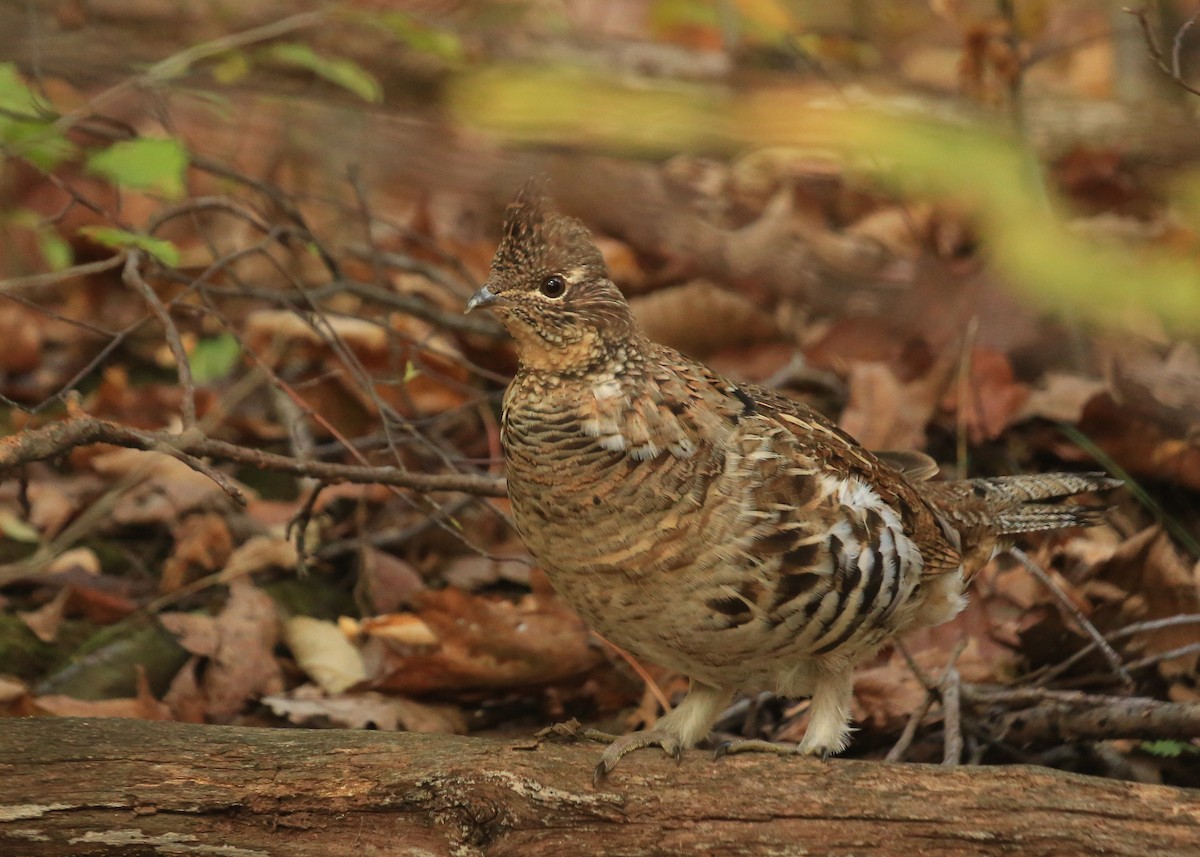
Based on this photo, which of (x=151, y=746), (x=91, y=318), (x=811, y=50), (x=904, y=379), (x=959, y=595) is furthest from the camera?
(x=811, y=50)

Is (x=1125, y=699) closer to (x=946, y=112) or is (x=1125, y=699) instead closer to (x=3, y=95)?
(x=3, y=95)

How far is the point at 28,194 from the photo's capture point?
7094 millimetres

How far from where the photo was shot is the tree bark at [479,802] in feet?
9.04

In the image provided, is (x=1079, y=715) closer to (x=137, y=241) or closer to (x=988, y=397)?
(x=988, y=397)

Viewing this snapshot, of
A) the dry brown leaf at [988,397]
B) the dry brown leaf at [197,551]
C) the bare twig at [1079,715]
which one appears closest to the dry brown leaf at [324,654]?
the dry brown leaf at [197,551]

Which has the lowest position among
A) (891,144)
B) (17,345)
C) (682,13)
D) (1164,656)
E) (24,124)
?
(1164,656)

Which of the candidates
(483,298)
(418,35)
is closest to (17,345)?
(418,35)

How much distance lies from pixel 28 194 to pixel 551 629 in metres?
4.56

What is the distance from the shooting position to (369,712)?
13.1 feet

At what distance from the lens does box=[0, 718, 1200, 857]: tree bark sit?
9.04 ft

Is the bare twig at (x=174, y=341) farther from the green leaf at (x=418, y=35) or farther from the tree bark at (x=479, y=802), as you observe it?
the green leaf at (x=418, y=35)

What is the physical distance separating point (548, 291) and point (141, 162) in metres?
1.40

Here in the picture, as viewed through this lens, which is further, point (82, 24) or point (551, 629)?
point (82, 24)

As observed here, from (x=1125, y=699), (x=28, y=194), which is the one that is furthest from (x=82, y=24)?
(x=1125, y=699)
